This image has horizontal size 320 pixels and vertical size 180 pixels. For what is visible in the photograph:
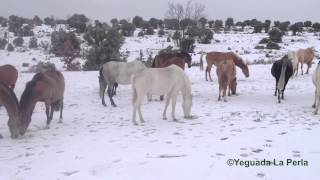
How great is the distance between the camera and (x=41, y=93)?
31.3ft

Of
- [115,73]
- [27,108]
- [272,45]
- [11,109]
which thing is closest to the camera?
[11,109]

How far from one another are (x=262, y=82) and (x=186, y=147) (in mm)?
9561

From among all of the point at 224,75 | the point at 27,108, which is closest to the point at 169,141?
the point at 27,108

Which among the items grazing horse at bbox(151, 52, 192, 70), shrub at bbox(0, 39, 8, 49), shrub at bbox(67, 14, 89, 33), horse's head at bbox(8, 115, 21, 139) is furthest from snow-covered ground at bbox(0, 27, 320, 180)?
shrub at bbox(67, 14, 89, 33)

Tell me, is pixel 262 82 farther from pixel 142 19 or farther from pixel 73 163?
pixel 142 19

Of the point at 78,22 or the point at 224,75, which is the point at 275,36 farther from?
the point at 224,75

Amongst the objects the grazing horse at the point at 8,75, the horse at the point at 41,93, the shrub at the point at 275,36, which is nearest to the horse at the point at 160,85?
the horse at the point at 41,93

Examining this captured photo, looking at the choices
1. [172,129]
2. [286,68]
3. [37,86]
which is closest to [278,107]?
[286,68]

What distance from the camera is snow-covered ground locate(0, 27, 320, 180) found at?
6.22 metres

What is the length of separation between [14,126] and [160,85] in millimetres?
3409

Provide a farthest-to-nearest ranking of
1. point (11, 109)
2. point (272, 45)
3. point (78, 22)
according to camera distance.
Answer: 1. point (78, 22)
2. point (272, 45)
3. point (11, 109)

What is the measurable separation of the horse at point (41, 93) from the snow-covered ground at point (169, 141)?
1.35ft

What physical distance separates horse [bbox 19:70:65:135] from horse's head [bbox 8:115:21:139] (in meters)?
0.09

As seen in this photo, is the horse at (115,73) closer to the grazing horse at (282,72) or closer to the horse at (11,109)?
the horse at (11,109)
